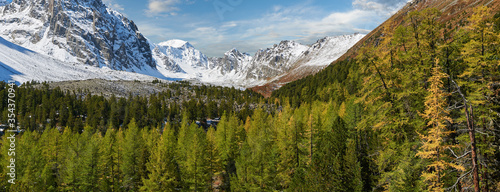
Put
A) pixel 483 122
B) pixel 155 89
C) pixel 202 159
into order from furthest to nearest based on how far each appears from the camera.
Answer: pixel 155 89, pixel 202 159, pixel 483 122

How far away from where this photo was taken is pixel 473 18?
1631 cm

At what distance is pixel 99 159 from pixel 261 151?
90.4 feet

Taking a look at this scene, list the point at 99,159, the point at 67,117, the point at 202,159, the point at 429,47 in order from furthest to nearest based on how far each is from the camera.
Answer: the point at 67,117, the point at 99,159, the point at 202,159, the point at 429,47

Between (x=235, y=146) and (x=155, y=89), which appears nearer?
(x=235, y=146)

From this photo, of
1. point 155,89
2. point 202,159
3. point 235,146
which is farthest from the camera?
point 155,89

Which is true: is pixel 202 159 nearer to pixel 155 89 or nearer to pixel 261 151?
pixel 261 151

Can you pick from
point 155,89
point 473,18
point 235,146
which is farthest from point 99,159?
point 155,89

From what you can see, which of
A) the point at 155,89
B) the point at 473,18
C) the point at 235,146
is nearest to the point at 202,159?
the point at 235,146

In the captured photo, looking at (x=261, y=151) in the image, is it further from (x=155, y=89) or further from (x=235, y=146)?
(x=155, y=89)

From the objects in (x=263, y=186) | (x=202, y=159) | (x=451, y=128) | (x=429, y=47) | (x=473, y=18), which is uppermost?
(x=473, y=18)

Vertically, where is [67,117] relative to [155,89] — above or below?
below

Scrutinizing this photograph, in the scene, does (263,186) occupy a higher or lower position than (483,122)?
lower

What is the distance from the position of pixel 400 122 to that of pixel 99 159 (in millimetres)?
43882

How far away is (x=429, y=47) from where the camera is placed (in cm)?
1689
